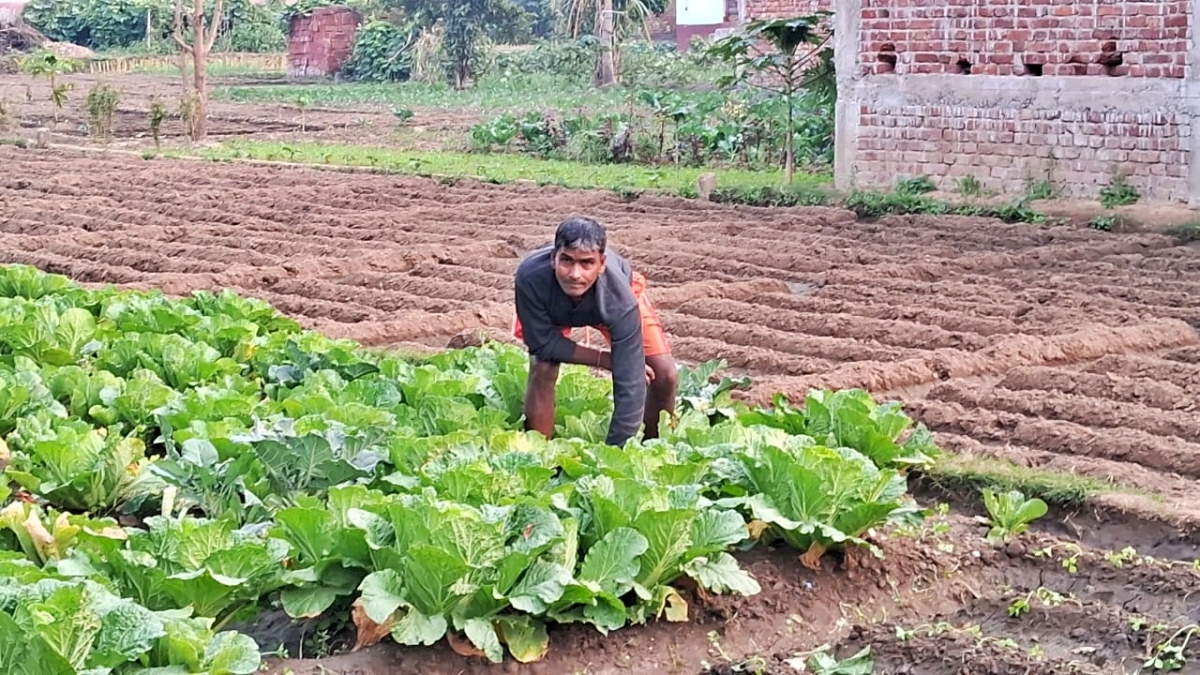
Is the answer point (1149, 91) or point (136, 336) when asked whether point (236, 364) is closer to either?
point (136, 336)

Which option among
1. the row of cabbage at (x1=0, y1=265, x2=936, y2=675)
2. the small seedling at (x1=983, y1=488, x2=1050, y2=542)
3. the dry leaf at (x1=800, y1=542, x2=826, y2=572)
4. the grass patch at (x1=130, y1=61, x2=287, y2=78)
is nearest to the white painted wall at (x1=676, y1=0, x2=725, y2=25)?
the grass patch at (x1=130, y1=61, x2=287, y2=78)

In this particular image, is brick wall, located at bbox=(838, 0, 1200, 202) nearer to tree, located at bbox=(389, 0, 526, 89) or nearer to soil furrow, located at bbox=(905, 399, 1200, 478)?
soil furrow, located at bbox=(905, 399, 1200, 478)

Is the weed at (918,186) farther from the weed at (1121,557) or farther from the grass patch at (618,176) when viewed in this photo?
the weed at (1121,557)

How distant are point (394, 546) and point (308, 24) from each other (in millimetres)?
39182

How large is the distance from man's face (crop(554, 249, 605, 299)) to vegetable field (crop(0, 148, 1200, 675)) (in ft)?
1.69

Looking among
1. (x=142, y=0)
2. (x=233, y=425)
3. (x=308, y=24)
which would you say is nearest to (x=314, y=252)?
(x=233, y=425)

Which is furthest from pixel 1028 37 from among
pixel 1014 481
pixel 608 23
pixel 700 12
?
pixel 700 12

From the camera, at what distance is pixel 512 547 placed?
4293mm

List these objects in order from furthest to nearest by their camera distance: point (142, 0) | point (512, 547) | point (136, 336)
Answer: point (142, 0)
point (136, 336)
point (512, 547)

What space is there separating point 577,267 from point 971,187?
9615 mm

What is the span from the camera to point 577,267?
5.22 metres

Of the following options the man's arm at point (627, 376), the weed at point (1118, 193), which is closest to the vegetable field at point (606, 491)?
the man's arm at point (627, 376)

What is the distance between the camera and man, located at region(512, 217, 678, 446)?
17.2 ft

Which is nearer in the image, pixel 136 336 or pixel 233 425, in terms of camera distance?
pixel 233 425
